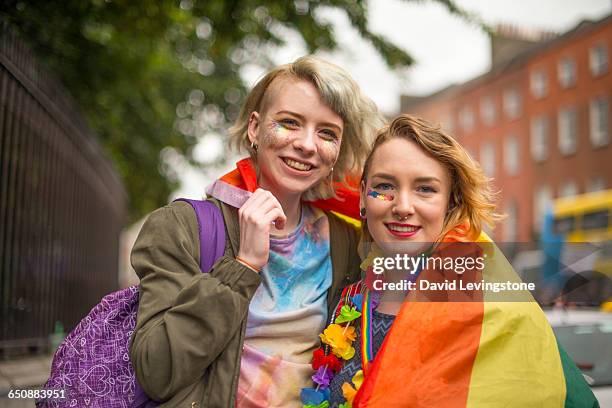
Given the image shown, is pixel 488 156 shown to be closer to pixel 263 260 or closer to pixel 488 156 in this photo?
pixel 488 156

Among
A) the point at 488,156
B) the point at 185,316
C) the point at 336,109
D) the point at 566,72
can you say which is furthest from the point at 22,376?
the point at 488,156

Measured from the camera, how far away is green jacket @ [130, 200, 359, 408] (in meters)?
1.97

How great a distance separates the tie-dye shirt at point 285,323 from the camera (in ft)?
7.38

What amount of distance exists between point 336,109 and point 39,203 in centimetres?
375

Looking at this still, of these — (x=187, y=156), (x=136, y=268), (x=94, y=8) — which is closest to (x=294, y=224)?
(x=136, y=268)

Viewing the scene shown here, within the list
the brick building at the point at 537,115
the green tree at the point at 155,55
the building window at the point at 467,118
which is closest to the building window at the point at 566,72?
the brick building at the point at 537,115

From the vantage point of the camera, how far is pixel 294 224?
2.60 m

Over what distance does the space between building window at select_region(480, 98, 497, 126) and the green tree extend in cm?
2764

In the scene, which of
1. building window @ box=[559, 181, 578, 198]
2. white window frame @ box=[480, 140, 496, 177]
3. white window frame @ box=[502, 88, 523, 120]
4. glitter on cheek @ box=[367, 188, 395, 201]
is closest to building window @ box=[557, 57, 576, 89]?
white window frame @ box=[502, 88, 523, 120]

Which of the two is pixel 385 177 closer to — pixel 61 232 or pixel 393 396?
pixel 393 396

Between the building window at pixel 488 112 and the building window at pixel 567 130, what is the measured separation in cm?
560

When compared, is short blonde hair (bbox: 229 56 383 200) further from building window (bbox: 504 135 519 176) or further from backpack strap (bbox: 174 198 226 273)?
building window (bbox: 504 135 519 176)

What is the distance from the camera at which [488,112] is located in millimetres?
38875

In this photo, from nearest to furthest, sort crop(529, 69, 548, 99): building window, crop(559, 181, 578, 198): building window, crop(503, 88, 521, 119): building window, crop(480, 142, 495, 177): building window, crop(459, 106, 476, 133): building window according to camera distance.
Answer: crop(559, 181, 578, 198): building window
crop(529, 69, 548, 99): building window
crop(503, 88, 521, 119): building window
crop(480, 142, 495, 177): building window
crop(459, 106, 476, 133): building window
